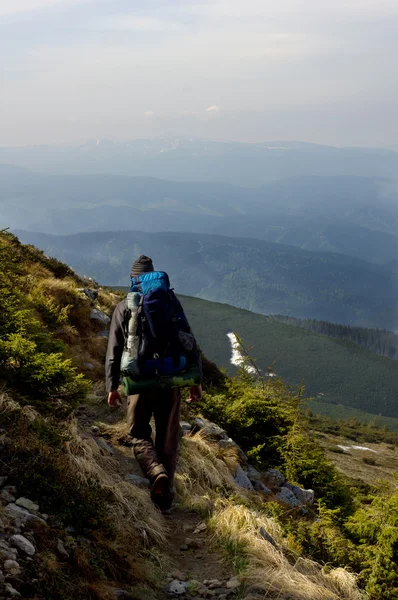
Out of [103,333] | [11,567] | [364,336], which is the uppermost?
[364,336]

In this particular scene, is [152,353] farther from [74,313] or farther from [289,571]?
[74,313]

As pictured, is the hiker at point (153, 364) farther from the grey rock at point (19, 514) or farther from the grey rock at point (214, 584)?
the grey rock at point (19, 514)

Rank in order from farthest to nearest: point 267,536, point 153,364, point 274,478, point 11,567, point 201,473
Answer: point 274,478, point 201,473, point 153,364, point 267,536, point 11,567

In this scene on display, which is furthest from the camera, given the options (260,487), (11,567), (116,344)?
(260,487)

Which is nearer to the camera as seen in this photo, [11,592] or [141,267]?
[11,592]

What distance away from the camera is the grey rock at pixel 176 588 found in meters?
4.22

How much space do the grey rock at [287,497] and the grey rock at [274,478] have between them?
277 mm

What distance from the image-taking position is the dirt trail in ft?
15.1

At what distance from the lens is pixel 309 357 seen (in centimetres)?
11338

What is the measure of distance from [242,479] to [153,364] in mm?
3747

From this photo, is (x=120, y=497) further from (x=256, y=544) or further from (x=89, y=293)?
(x=89, y=293)

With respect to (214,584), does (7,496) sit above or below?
above

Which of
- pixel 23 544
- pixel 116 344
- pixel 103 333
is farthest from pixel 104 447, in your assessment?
pixel 103 333

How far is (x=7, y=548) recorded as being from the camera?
3.60 meters
